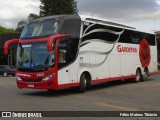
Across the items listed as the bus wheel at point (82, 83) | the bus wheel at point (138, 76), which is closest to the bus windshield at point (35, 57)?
the bus wheel at point (82, 83)

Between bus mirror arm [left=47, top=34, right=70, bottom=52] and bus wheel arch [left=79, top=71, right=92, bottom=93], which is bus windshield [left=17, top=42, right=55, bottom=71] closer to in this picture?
bus mirror arm [left=47, top=34, right=70, bottom=52]

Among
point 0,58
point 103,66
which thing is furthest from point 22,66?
point 0,58

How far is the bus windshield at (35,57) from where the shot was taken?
17.5 m

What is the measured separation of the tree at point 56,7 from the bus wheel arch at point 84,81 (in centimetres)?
4719

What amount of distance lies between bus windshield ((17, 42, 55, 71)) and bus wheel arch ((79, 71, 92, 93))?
2.46m

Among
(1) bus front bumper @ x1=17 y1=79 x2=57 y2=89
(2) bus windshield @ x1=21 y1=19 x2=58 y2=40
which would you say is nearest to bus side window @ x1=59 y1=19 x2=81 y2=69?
(2) bus windshield @ x1=21 y1=19 x2=58 y2=40

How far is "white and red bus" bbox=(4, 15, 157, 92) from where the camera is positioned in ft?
57.5

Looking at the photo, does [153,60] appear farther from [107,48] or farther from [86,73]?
[86,73]

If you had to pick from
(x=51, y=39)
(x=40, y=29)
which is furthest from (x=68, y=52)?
(x=51, y=39)

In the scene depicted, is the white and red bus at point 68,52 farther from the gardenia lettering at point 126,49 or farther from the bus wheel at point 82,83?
the gardenia lettering at point 126,49

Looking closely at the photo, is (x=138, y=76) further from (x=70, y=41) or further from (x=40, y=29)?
(x=40, y=29)

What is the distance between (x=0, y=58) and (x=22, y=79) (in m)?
51.1

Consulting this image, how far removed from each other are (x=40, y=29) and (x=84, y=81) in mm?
3442

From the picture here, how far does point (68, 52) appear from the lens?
18.2 meters
